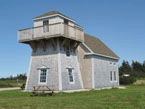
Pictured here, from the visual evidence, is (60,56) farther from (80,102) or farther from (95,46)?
(80,102)

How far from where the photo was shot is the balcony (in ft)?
66.3

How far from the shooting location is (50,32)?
68.4ft

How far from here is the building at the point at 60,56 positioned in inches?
822

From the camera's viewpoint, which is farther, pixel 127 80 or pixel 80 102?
pixel 127 80

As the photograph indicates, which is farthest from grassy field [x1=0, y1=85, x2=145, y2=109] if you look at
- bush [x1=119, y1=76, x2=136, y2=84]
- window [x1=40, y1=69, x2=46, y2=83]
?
bush [x1=119, y1=76, x2=136, y2=84]

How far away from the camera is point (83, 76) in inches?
980

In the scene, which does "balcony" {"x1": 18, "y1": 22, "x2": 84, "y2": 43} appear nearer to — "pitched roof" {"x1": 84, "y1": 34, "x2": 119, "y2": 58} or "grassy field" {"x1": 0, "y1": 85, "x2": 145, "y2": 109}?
"pitched roof" {"x1": 84, "y1": 34, "x2": 119, "y2": 58}

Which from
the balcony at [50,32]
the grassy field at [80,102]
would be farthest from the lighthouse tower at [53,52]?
the grassy field at [80,102]

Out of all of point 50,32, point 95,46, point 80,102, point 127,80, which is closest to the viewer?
point 80,102

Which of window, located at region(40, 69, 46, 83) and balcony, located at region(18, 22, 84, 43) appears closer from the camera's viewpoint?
balcony, located at region(18, 22, 84, 43)

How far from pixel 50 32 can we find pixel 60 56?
8.80 ft


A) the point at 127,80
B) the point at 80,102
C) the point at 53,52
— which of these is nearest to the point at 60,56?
the point at 53,52

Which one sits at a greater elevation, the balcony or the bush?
the balcony

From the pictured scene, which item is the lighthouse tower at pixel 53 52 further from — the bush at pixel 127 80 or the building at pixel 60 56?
the bush at pixel 127 80
